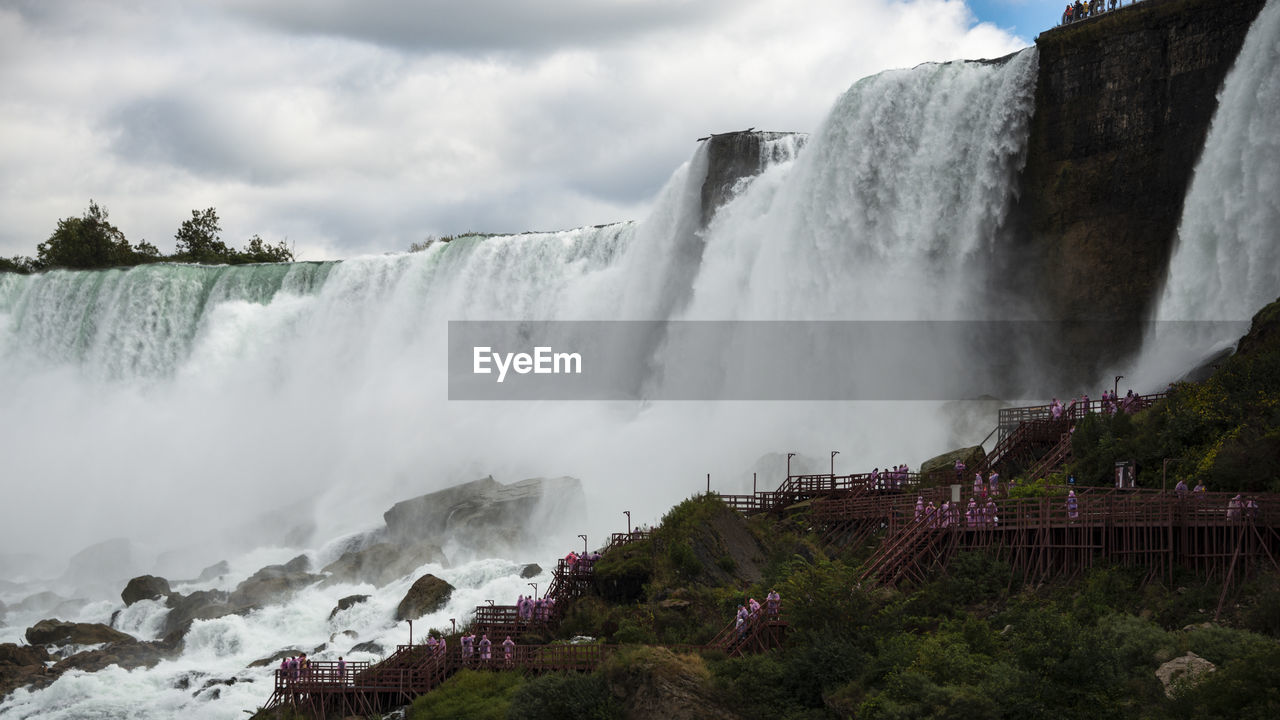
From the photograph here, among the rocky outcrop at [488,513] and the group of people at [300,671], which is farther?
the rocky outcrop at [488,513]

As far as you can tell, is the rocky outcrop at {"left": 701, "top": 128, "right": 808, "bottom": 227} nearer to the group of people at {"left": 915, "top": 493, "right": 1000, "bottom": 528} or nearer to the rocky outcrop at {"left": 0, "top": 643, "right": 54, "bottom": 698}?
the group of people at {"left": 915, "top": 493, "right": 1000, "bottom": 528}

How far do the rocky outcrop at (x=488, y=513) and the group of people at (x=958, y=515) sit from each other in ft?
63.4

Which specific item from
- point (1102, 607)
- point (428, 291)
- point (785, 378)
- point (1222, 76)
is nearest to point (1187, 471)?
point (1102, 607)

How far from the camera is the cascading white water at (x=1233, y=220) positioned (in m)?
38.2

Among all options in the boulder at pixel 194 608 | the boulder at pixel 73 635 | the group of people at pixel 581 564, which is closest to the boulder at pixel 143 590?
the boulder at pixel 194 608

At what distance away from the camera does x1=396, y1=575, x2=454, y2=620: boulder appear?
130 ft

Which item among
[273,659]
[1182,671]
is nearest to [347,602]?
[273,659]

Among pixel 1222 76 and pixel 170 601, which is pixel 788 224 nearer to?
pixel 1222 76

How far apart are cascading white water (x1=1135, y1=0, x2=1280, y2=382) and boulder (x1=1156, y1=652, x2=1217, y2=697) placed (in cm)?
1797

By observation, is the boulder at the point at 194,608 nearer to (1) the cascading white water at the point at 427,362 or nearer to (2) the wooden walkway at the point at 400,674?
(1) the cascading white water at the point at 427,362

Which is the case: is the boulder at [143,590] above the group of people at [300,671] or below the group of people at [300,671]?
above

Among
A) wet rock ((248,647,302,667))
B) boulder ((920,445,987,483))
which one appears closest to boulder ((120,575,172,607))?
wet rock ((248,647,302,667))

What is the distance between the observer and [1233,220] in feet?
128

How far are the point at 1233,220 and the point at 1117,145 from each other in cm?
547
